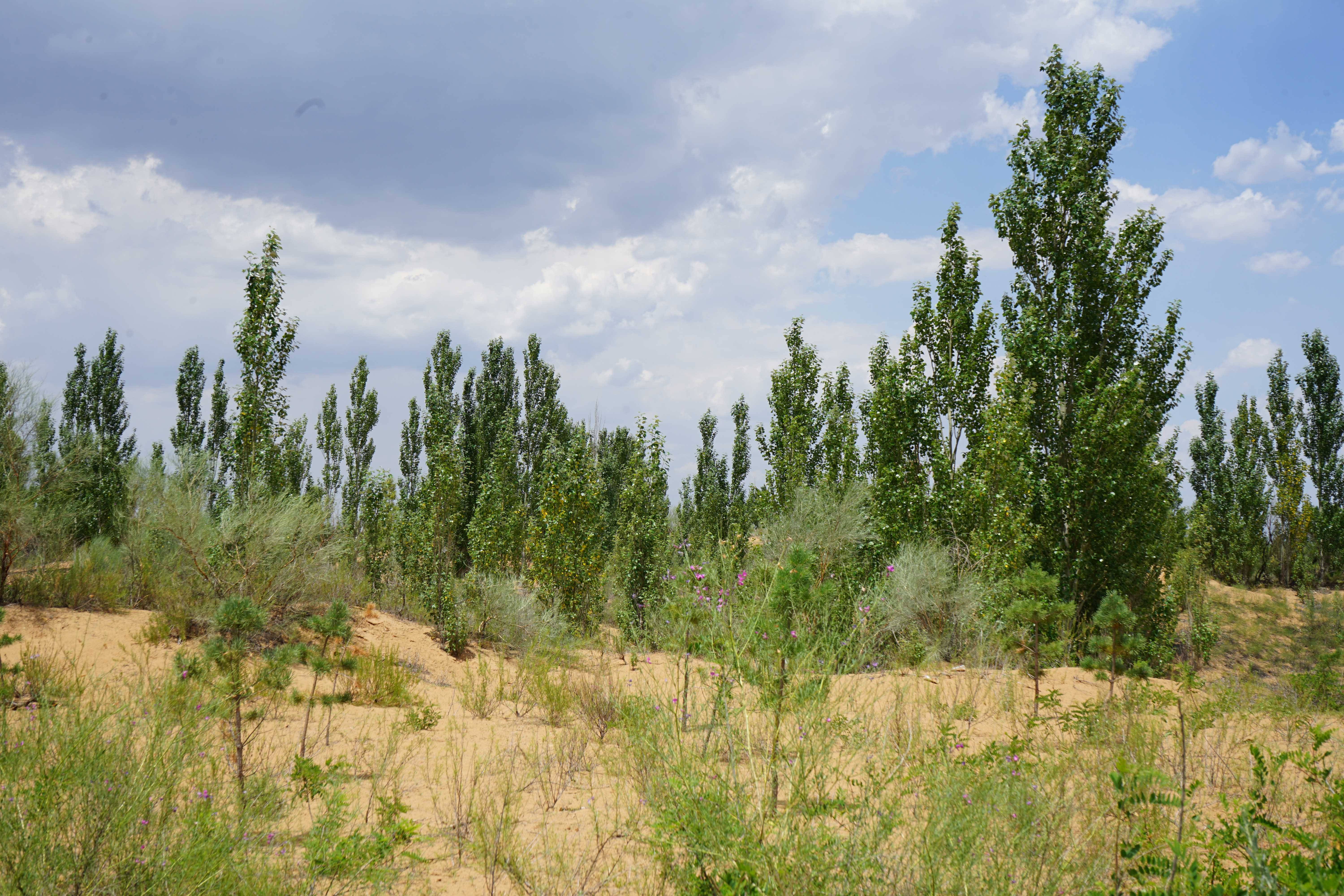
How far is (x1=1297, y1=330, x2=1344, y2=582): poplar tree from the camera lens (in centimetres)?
2883

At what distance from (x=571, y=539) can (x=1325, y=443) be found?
103 ft

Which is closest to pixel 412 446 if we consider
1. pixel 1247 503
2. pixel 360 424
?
pixel 360 424

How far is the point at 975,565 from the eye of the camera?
44.0 ft

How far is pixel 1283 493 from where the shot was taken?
94.4 ft

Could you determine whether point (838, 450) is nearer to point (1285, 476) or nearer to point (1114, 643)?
point (1114, 643)

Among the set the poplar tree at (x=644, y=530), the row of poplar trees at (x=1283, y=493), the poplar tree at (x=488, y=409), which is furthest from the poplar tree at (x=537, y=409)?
the row of poplar trees at (x=1283, y=493)

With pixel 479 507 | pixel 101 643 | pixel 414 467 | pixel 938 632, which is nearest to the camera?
pixel 101 643

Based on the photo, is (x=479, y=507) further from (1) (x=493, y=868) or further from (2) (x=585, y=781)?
(1) (x=493, y=868)

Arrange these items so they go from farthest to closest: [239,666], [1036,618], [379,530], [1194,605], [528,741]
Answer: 1. [379,530]
2. [1194,605]
3. [1036,618]
4. [528,741]
5. [239,666]

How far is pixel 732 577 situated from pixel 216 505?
15500mm

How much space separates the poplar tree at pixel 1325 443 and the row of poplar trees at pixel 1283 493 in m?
0.03

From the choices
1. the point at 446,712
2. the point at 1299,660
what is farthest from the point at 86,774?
the point at 1299,660

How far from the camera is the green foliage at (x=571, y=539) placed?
17.1 m

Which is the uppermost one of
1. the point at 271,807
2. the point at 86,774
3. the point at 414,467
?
the point at 414,467
